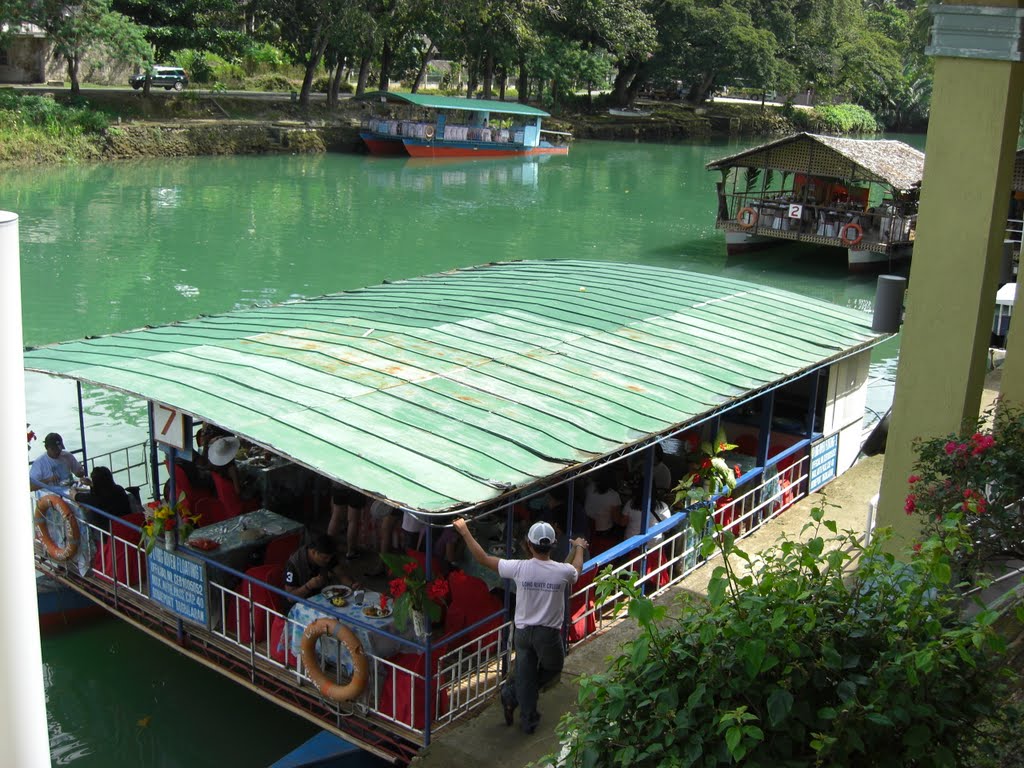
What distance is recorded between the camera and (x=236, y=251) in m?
28.1

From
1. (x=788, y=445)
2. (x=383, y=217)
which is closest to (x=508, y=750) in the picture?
(x=788, y=445)

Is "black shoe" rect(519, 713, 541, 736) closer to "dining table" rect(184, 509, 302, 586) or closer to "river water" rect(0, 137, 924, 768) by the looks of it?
"dining table" rect(184, 509, 302, 586)

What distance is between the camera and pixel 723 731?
12.2ft

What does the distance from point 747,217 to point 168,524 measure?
2454 centimetres

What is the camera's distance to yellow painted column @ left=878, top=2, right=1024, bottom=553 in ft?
23.3

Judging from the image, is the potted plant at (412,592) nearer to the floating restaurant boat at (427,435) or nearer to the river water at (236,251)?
the floating restaurant boat at (427,435)

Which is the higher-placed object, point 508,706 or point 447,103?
point 447,103

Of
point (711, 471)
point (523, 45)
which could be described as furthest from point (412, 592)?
point (523, 45)

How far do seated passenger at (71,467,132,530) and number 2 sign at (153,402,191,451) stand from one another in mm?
877

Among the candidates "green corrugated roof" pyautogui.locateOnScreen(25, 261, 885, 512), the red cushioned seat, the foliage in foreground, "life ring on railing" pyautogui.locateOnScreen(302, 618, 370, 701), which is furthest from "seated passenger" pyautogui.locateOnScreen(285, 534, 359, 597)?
the foliage in foreground

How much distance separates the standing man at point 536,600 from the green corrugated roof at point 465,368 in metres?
0.41

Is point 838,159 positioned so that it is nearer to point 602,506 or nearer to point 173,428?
point 602,506

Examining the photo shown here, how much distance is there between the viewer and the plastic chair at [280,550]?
8492 millimetres

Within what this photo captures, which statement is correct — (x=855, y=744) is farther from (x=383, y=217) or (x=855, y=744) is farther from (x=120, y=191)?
(x=120, y=191)
